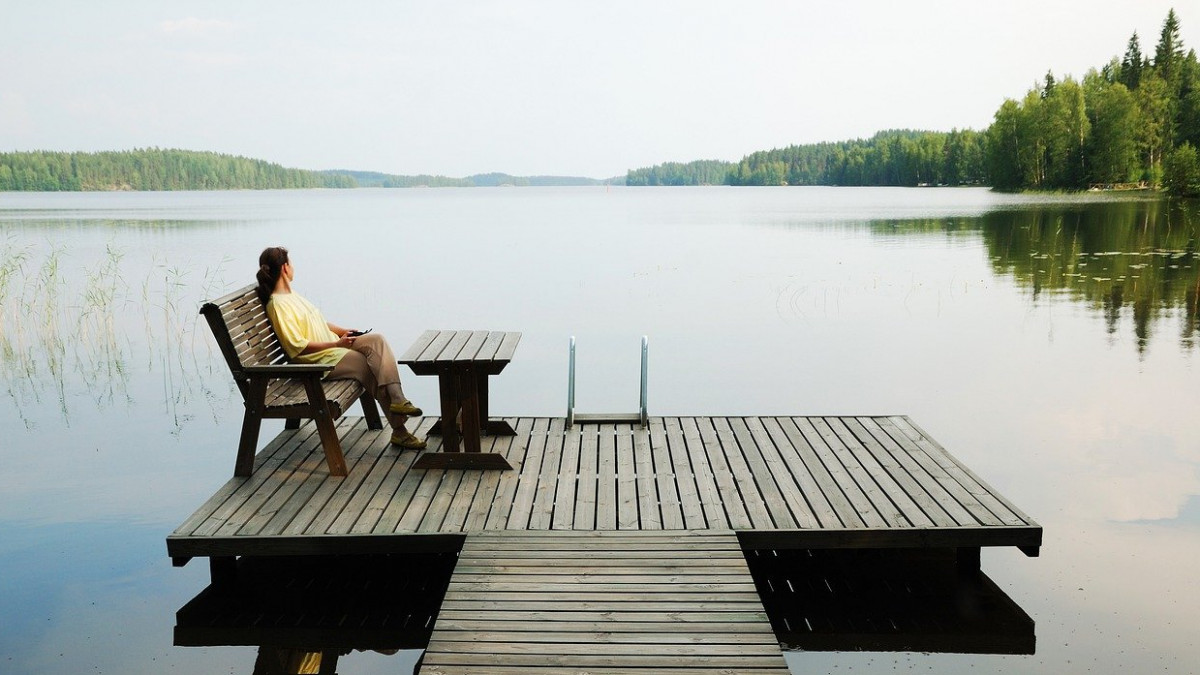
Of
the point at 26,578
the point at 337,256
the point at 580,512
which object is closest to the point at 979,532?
the point at 580,512

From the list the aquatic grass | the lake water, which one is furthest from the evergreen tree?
the aquatic grass

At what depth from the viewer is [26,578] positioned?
5.68 m

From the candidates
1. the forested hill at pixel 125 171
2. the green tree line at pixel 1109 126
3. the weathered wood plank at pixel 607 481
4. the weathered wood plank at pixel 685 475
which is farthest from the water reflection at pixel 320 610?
the forested hill at pixel 125 171

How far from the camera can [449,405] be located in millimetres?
5461

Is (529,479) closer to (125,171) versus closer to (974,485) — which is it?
(974,485)

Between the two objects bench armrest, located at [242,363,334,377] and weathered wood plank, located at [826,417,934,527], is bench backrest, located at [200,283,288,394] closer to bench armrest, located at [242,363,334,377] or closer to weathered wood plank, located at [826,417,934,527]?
bench armrest, located at [242,363,334,377]

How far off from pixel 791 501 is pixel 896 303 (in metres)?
13.5

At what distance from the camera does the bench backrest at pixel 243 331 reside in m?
5.13

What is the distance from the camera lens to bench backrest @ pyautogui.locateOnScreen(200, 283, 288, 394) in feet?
16.8

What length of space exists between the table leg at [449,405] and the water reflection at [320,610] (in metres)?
0.66

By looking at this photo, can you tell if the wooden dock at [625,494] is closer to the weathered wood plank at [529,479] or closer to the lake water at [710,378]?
the weathered wood plank at [529,479]

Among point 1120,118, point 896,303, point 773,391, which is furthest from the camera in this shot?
point 1120,118

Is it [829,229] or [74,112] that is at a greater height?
[74,112]

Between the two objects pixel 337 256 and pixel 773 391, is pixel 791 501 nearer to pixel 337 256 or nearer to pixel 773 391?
pixel 773 391
